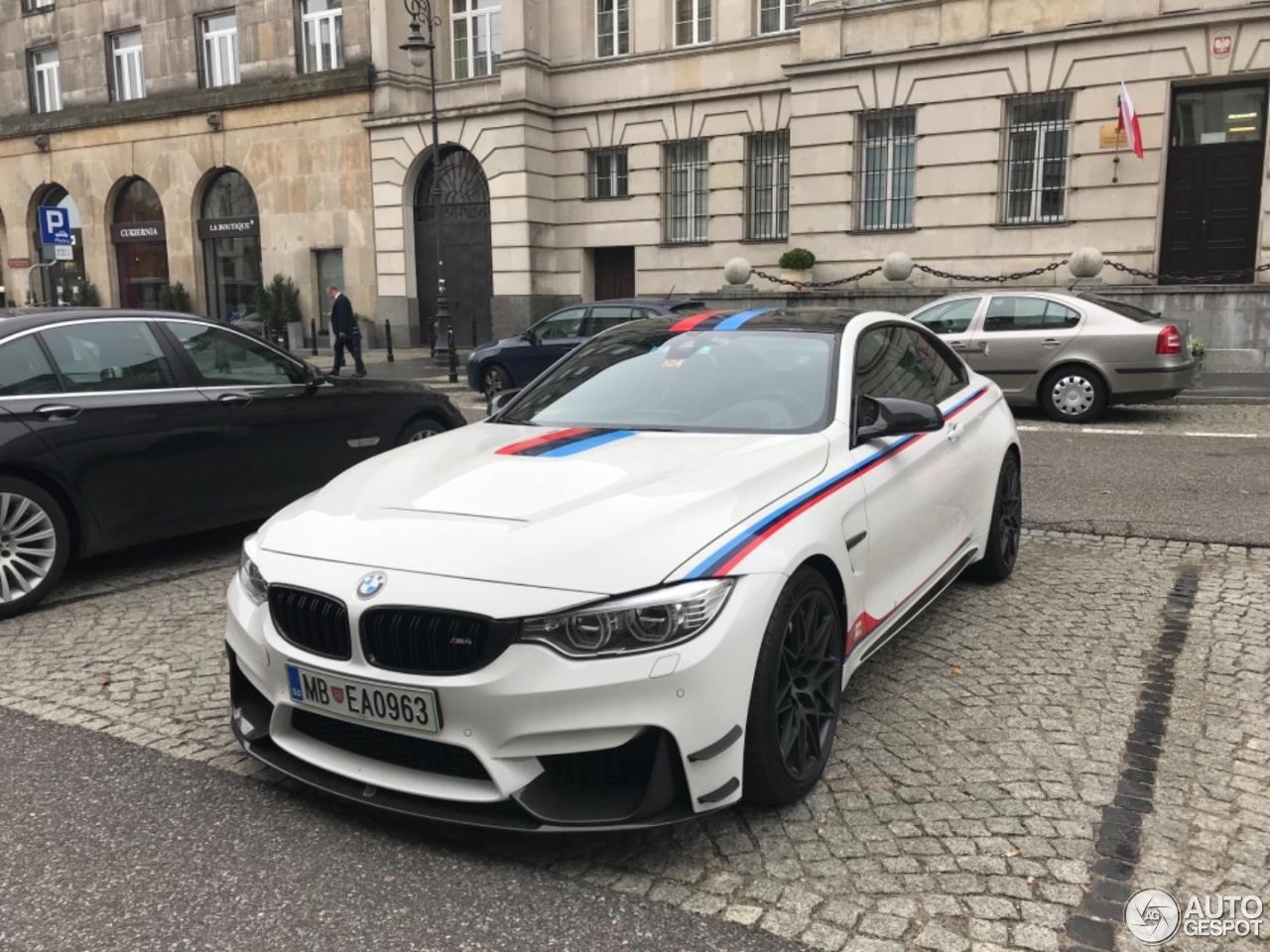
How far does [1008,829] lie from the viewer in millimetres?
3256

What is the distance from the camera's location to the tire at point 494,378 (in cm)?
1662

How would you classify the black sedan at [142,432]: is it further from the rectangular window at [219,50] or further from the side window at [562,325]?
the rectangular window at [219,50]

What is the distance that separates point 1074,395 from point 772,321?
348 inches

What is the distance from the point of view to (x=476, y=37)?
2748 cm

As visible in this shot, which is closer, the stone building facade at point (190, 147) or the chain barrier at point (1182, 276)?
the chain barrier at point (1182, 276)

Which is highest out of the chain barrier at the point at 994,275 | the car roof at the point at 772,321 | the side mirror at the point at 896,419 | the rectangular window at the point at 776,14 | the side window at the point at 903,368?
the rectangular window at the point at 776,14

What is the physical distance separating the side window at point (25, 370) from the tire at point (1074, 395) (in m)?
10.6

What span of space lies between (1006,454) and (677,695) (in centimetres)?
359

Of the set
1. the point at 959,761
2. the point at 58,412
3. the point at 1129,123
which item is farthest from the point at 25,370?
the point at 1129,123

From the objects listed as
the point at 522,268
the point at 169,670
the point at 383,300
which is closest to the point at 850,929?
the point at 169,670

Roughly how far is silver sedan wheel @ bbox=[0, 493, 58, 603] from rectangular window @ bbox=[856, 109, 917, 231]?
18885 mm

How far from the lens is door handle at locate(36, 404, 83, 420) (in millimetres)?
5672

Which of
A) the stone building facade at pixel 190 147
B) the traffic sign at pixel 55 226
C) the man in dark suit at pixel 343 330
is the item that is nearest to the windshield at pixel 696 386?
the traffic sign at pixel 55 226

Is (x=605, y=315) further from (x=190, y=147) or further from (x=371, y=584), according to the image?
(x=190, y=147)
